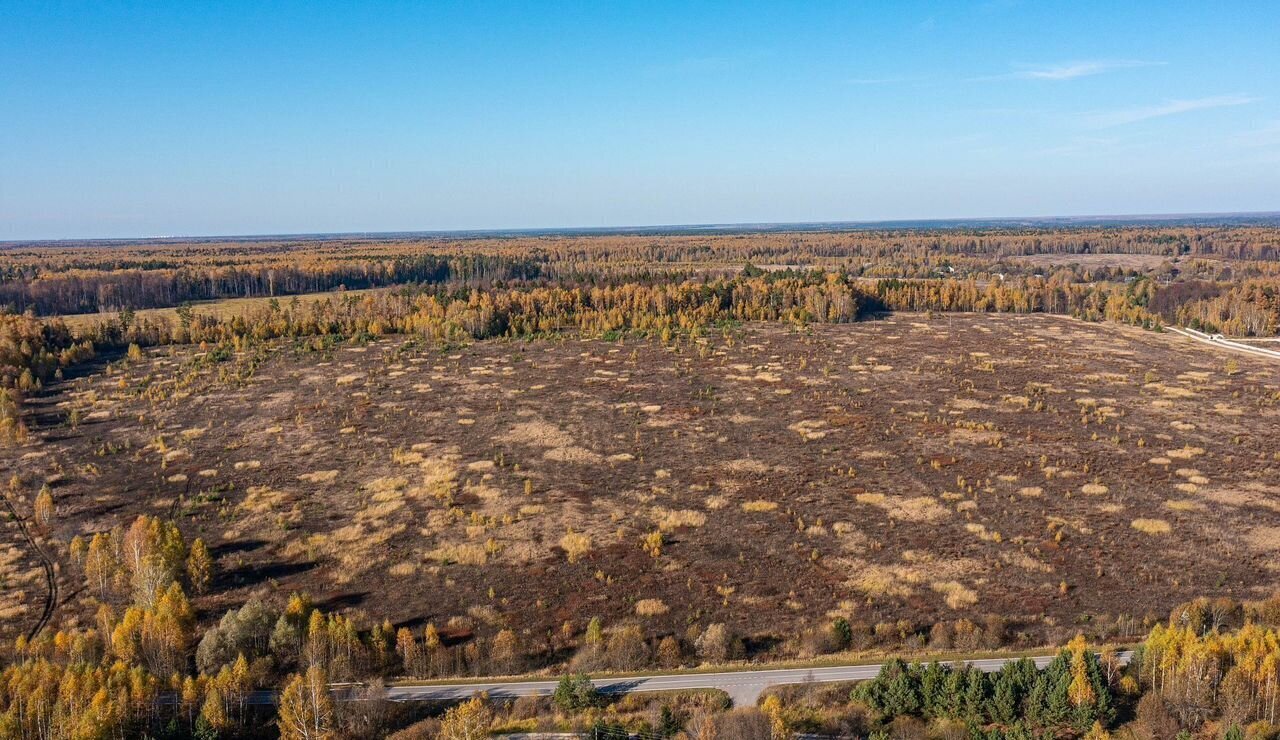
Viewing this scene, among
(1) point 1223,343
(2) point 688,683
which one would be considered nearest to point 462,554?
(2) point 688,683

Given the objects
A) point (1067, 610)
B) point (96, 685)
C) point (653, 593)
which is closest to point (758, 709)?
point (653, 593)

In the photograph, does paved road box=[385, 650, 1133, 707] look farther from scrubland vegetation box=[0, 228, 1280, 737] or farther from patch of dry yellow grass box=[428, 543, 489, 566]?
patch of dry yellow grass box=[428, 543, 489, 566]

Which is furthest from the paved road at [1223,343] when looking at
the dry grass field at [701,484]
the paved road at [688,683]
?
the paved road at [688,683]

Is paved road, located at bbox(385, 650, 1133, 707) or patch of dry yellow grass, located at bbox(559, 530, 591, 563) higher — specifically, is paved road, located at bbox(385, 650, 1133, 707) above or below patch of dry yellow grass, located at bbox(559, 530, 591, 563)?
below

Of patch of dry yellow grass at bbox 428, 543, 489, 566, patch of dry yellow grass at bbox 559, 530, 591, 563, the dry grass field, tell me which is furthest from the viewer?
patch of dry yellow grass at bbox 559, 530, 591, 563

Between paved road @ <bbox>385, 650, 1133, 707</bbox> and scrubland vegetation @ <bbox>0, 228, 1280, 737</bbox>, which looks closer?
scrubland vegetation @ <bbox>0, 228, 1280, 737</bbox>

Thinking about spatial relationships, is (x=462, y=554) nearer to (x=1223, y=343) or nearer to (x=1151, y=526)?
(x=1151, y=526)

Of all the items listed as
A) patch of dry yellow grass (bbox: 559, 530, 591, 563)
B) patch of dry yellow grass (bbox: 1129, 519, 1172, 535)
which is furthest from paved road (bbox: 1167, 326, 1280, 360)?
patch of dry yellow grass (bbox: 559, 530, 591, 563)

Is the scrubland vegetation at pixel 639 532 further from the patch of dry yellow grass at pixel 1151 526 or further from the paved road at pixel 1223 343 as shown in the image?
the paved road at pixel 1223 343

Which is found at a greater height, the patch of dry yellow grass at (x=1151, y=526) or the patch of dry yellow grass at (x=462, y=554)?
the patch of dry yellow grass at (x=1151, y=526)
